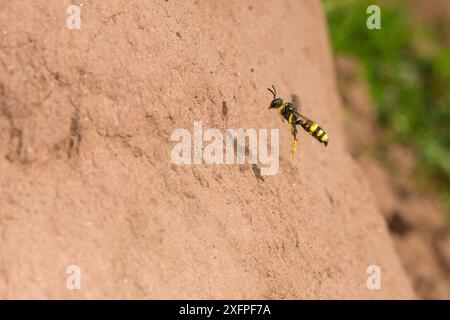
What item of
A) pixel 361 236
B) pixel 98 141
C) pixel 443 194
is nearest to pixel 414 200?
pixel 443 194

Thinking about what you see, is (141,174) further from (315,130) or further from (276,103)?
(315,130)

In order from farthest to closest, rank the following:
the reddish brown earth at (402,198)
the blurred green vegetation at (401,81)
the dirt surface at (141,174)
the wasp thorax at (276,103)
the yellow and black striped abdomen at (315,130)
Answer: the blurred green vegetation at (401,81) → the reddish brown earth at (402,198) → the yellow and black striped abdomen at (315,130) → the wasp thorax at (276,103) → the dirt surface at (141,174)

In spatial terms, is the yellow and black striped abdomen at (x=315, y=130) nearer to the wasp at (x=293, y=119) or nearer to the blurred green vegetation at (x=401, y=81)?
the wasp at (x=293, y=119)

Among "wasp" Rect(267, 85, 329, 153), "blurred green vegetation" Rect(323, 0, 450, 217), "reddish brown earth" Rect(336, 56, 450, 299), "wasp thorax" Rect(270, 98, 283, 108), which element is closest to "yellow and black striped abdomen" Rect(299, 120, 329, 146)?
"wasp" Rect(267, 85, 329, 153)

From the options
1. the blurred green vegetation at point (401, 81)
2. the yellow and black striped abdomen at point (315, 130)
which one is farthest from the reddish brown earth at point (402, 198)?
the yellow and black striped abdomen at point (315, 130)

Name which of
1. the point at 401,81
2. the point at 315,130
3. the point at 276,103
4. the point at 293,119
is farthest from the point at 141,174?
the point at 401,81

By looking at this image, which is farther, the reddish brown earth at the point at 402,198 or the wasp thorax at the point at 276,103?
the reddish brown earth at the point at 402,198

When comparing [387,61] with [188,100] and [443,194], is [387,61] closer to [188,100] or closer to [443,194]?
[443,194]
